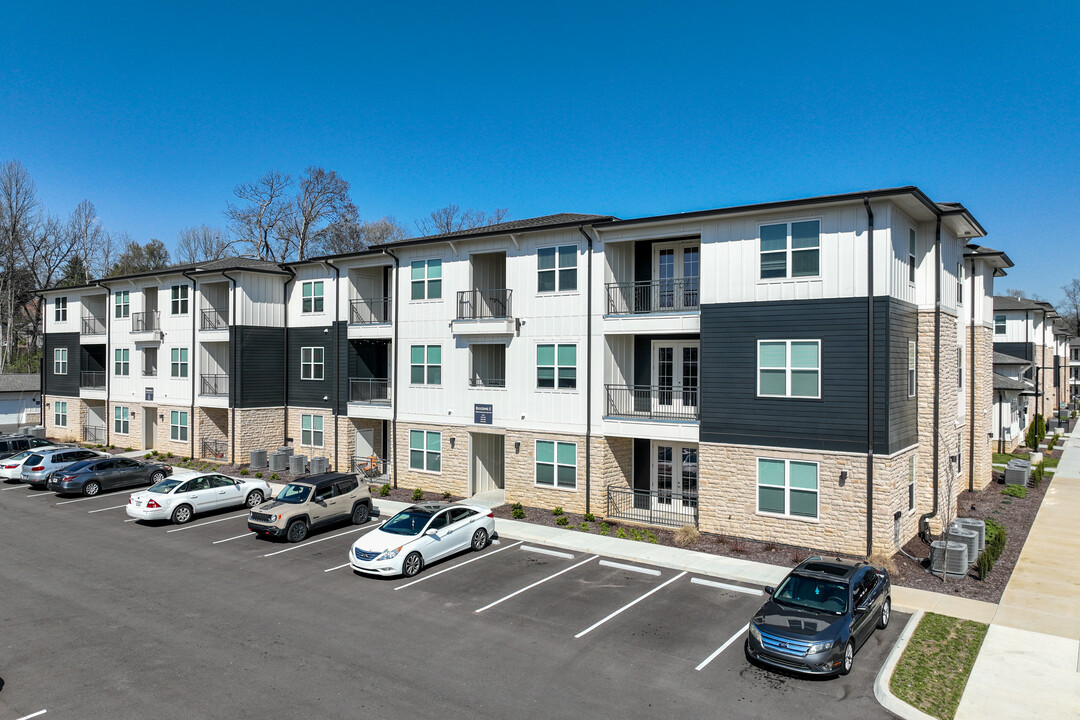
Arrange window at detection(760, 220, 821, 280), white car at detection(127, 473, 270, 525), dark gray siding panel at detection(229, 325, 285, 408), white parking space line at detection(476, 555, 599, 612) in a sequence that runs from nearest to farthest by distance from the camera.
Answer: white parking space line at detection(476, 555, 599, 612) < window at detection(760, 220, 821, 280) < white car at detection(127, 473, 270, 525) < dark gray siding panel at detection(229, 325, 285, 408)

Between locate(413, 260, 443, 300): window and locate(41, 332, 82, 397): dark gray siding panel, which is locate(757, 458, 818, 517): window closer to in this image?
locate(413, 260, 443, 300): window

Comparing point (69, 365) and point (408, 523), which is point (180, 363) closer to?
point (69, 365)

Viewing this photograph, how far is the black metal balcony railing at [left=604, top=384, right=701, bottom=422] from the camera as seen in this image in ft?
71.9

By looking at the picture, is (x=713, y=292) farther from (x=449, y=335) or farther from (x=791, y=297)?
(x=449, y=335)

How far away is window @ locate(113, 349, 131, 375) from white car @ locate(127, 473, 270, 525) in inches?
714

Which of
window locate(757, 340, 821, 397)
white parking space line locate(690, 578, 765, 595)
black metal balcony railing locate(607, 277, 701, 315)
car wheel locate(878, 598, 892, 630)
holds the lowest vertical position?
white parking space line locate(690, 578, 765, 595)

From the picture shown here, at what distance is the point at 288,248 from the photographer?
59.0 m

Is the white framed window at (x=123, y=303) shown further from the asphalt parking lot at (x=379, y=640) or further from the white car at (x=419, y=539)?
the white car at (x=419, y=539)

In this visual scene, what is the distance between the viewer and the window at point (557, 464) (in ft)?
74.2

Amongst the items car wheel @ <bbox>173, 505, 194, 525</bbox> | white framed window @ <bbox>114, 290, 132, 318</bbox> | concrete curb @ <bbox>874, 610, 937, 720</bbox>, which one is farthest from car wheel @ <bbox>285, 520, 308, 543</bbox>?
white framed window @ <bbox>114, 290, 132, 318</bbox>

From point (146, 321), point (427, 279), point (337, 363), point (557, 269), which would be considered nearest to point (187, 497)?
point (337, 363)

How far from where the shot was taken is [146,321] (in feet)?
121

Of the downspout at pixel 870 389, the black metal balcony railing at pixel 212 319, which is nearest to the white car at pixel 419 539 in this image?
the downspout at pixel 870 389

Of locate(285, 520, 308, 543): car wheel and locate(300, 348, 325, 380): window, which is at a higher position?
locate(300, 348, 325, 380): window
